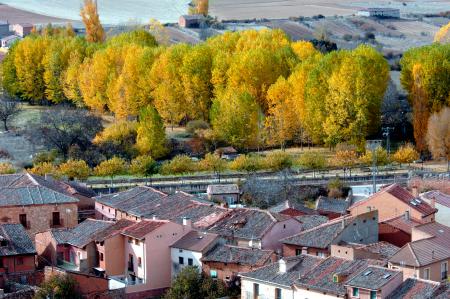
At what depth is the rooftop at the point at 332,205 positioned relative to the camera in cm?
5578

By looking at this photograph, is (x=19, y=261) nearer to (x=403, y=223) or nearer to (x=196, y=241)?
(x=196, y=241)

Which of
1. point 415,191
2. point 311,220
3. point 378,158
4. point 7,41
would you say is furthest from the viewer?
point 7,41

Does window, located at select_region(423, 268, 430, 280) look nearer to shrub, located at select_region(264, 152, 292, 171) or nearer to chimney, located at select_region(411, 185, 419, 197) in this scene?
chimney, located at select_region(411, 185, 419, 197)

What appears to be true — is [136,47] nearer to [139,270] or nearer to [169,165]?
[169,165]

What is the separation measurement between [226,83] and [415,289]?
127 feet

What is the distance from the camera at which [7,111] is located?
257 feet

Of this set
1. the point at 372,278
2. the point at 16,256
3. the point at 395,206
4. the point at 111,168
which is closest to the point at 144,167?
the point at 111,168

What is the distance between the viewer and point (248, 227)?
48625 mm

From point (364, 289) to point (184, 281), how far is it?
22.5ft

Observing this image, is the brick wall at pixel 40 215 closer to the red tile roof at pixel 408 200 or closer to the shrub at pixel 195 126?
the red tile roof at pixel 408 200

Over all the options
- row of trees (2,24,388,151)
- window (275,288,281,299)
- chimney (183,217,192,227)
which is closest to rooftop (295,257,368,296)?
window (275,288,281,299)

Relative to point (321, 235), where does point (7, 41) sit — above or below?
below

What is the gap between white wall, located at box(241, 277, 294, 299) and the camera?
42625 millimetres

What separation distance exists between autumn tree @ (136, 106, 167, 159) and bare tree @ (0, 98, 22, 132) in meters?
10.5
